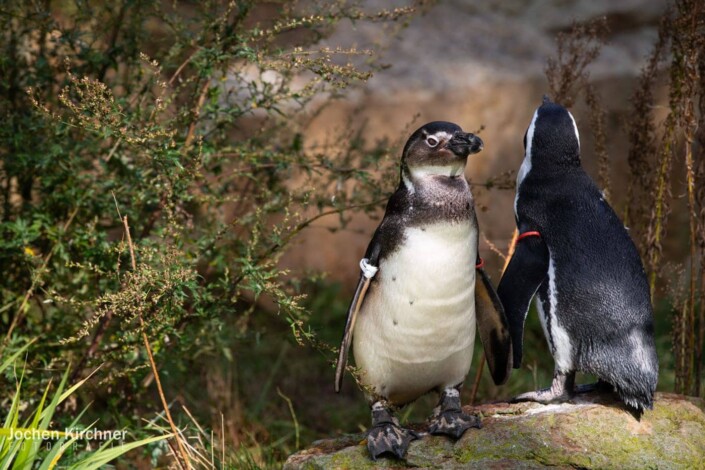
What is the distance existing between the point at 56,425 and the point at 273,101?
1.43 m

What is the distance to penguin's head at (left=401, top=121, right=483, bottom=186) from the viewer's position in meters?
2.57

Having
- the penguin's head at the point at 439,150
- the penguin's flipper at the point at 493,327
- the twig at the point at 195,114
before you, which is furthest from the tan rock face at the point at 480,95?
the penguin's head at the point at 439,150

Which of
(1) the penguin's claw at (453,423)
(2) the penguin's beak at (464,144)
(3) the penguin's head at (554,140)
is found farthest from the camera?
(3) the penguin's head at (554,140)

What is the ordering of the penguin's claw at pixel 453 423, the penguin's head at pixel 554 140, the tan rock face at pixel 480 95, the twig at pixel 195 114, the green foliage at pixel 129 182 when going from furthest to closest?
the tan rock face at pixel 480 95 → the twig at pixel 195 114 → the green foliage at pixel 129 182 → the penguin's head at pixel 554 140 → the penguin's claw at pixel 453 423

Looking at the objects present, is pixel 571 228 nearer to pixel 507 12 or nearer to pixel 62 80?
pixel 62 80

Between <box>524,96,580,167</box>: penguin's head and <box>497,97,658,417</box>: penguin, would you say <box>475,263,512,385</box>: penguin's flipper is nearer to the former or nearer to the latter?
<box>497,97,658,417</box>: penguin

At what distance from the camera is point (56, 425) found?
3.28 meters

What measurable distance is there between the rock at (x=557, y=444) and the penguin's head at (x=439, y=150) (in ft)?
2.59

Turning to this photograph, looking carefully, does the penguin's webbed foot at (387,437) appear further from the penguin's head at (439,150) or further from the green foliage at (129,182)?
the penguin's head at (439,150)

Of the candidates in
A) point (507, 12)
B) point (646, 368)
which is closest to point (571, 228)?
point (646, 368)

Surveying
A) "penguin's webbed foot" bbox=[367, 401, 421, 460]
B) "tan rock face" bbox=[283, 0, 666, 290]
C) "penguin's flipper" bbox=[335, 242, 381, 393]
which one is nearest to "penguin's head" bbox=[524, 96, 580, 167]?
"penguin's flipper" bbox=[335, 242, 381, 393]

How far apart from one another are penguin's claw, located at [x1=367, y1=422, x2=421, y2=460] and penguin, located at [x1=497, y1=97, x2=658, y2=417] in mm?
448

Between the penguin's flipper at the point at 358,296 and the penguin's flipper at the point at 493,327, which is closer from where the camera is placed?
the penguin's flipper at the point at 358,296

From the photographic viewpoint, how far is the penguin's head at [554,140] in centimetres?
281
